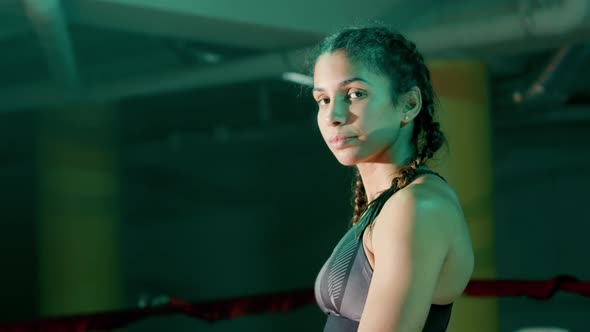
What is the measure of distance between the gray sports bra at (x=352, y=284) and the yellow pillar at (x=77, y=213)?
708cm

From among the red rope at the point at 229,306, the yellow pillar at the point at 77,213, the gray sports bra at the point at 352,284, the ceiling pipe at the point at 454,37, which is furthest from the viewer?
the yellow pillar at the point at 77,213

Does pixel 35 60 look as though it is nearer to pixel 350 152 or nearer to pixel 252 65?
pixel 252 65

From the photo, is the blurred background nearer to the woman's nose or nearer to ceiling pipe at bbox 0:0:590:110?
ceiling pipe at bbox 0:0:590:110

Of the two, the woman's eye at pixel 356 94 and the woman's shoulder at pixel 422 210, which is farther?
the woman's eye at pixel 356 94

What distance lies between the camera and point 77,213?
309 inches

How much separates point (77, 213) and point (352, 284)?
719 cm

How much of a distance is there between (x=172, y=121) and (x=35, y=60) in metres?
2.84

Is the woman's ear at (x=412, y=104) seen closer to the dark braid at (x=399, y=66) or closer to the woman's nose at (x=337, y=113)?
the dark braid at (x=399, y=66)

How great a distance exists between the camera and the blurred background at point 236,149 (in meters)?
5.29

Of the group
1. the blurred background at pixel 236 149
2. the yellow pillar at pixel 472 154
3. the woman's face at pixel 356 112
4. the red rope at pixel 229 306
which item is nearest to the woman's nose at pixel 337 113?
the woman's face at pixel 356 112

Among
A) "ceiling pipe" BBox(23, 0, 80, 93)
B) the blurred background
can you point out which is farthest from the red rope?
"ceiling pipe" BBox(23, 0, 80, 93)

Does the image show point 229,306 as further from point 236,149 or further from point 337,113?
point 236,149

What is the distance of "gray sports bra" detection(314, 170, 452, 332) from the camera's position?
116 centimetres

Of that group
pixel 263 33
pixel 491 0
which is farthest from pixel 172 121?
pixel 491 0
